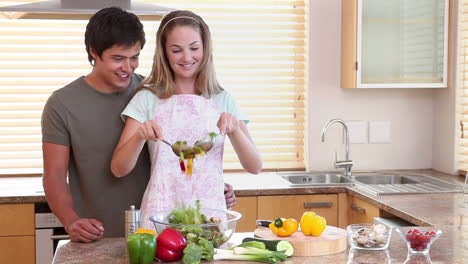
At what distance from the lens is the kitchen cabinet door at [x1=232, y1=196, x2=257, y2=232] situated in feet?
12.9

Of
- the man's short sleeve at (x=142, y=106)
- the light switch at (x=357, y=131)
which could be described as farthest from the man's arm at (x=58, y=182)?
the light switch at (x=357, y=131)

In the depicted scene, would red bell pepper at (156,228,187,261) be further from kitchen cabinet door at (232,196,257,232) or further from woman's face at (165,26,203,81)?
kitchen cabinet door at (232,196,257,232)

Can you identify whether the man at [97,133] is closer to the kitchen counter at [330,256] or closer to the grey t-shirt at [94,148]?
the grey t-shirt at [94,148]

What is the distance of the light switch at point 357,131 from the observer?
15.5 ft

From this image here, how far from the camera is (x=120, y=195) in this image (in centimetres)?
283

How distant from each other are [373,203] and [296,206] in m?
0.46

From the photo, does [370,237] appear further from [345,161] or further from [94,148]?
[345,161]

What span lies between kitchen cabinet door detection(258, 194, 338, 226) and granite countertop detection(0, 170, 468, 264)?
0.11 ft

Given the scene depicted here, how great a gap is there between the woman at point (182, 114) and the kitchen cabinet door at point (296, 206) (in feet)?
3.66

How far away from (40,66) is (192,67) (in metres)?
1.94

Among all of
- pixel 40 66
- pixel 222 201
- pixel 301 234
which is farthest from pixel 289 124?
pixel 301 234

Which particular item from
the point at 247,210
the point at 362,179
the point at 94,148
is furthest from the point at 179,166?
the point at 362,179

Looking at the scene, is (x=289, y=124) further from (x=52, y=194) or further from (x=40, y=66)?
(x=52, y=194)

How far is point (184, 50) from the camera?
2.73 meters
